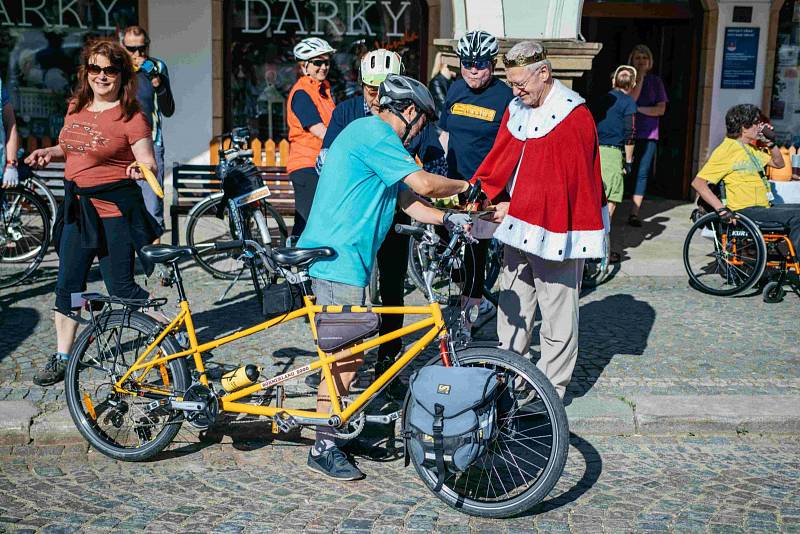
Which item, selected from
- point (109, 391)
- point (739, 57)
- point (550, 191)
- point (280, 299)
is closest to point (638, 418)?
point (550, 191)

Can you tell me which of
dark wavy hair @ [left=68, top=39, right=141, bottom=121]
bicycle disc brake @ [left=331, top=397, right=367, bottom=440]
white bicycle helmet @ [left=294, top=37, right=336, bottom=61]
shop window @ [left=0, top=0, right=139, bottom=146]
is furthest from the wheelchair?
shop window @ [left=0, top=0, right=139, bottom=146]

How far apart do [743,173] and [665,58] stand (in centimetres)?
585

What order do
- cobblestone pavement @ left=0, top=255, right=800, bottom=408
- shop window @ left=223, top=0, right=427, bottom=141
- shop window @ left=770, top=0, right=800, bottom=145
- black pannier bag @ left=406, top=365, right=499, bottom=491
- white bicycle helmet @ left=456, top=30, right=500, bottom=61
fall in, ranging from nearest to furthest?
black pannier bag @ left=406, top=365, right=499, bottom=491, cobblestone pavement @ left=0, top=255, right=800, bottom=408, white bicycle helmet @ left=456, top=30, right=500, bottom=61, shop window @ left=223, top=0, right=427, bottom=141, shop window @ left=770, top=0, right=800, bottom=145

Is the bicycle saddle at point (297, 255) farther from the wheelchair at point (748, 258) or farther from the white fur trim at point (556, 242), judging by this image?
the wheelchair at point (748, 258)

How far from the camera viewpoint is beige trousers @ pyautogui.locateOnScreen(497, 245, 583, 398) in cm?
546

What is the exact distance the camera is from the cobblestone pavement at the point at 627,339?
616cm

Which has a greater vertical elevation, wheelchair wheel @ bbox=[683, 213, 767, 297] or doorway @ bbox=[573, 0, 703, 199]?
doorway @ bbox=[573, 0, 703, 199]

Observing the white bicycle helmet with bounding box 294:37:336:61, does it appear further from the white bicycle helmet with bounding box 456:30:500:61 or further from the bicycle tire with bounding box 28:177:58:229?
the bicycle tire with bounding box 28:177:58:229

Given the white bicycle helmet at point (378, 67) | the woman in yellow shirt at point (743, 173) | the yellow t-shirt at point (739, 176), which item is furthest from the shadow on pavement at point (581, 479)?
the yellow t-shirt at point (739, 176)

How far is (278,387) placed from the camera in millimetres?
4852

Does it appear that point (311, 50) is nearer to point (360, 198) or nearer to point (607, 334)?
point (607, 334)

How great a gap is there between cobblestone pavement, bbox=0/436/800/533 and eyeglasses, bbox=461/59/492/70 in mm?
2422

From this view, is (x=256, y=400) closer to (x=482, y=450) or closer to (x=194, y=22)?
(x=482, y=450)

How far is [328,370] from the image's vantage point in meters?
4.75
